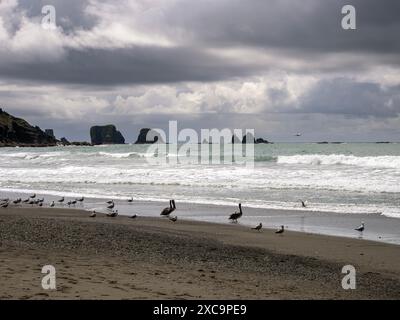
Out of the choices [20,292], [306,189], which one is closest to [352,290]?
[20,292]

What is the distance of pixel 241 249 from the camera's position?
1186 centimetres

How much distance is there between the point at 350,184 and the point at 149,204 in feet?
37.2

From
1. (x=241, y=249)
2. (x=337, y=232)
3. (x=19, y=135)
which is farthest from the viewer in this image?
(x=19, y=135)

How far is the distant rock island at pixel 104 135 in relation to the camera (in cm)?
18662

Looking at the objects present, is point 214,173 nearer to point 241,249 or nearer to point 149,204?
Answer: point 149,204

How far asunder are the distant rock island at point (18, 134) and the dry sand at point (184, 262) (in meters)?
135

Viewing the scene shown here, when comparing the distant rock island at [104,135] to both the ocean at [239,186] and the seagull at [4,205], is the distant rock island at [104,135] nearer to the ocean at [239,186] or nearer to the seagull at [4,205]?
the ocean at [239,186]

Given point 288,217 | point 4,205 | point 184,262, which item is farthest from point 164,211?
point 184,262

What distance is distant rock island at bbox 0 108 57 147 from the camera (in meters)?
146
